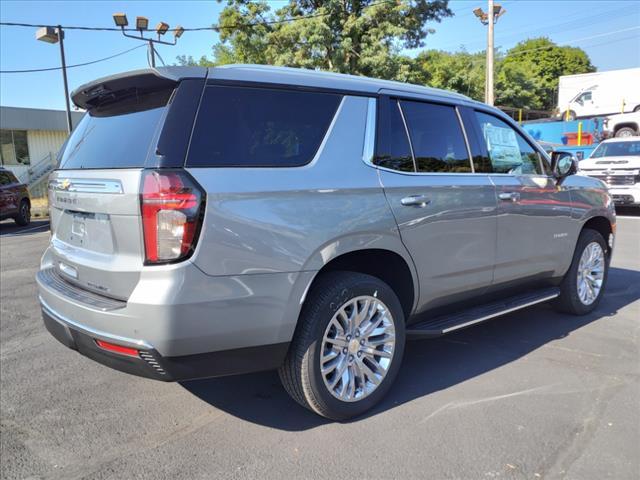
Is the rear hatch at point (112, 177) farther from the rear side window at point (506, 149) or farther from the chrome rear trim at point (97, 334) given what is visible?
the rear side window at point (506, 149)

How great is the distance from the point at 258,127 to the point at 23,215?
14.7 metres

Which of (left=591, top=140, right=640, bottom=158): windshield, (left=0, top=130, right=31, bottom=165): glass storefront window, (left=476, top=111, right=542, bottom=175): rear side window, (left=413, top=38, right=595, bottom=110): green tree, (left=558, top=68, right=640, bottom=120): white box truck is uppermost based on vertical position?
(left=413, top=38, right=595, bottom=110): green tree

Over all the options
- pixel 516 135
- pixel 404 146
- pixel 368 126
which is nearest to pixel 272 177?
pixel 368 126

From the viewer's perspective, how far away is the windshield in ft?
45.3

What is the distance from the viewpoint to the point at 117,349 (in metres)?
2.52

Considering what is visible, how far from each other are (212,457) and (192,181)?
145 cm

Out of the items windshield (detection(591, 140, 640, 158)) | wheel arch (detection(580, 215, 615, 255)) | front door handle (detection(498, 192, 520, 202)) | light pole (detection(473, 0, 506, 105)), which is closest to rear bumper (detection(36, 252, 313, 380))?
front door handle (detection(498, 192, 520, 202))

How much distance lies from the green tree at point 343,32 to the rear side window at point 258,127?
16.6m

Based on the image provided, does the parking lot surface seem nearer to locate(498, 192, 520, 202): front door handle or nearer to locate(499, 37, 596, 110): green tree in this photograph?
locate(498, 192, 520, 202): front door handle

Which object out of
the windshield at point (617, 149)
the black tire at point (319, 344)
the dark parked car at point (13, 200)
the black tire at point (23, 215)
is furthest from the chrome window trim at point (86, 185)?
the windshield at point (617, 149)

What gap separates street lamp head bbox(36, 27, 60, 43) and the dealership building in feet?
44.7

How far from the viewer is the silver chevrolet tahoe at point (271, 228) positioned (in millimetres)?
2422

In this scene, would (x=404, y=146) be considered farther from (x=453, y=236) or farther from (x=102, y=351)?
(x=102, y=351)

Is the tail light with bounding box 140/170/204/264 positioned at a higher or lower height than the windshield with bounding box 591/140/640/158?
lower
